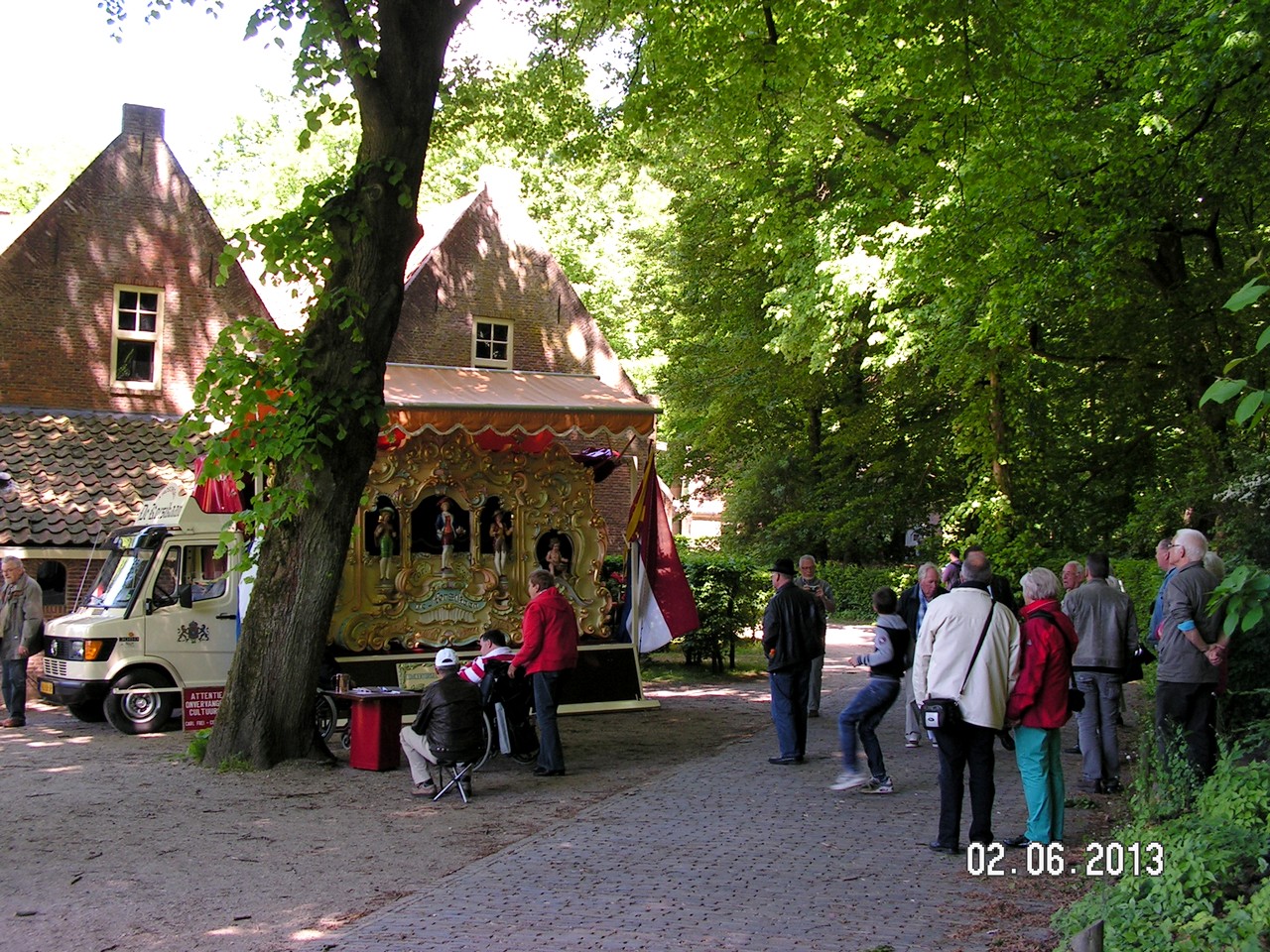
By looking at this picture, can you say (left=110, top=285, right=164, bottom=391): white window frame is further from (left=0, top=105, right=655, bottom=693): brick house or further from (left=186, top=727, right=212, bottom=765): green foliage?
(left=186, top=727, right=212, bottom=765): green foliage

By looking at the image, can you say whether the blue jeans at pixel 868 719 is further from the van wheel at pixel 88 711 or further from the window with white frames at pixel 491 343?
the window with white frames at pixel 491 343

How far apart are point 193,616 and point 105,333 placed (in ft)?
30.3

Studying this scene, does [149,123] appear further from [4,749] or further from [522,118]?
[4,749]

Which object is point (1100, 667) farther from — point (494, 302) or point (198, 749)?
point (494, 302)

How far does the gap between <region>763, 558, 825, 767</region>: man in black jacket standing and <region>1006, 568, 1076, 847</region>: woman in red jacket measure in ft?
11.8

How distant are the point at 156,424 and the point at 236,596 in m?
7.89

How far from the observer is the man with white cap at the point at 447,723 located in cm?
1011

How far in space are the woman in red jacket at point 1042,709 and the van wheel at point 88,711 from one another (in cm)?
1103

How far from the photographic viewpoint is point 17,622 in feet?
45.6

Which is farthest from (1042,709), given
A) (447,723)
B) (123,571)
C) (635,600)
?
(123,571)

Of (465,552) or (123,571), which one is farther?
(465,552)

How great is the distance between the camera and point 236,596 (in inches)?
575
